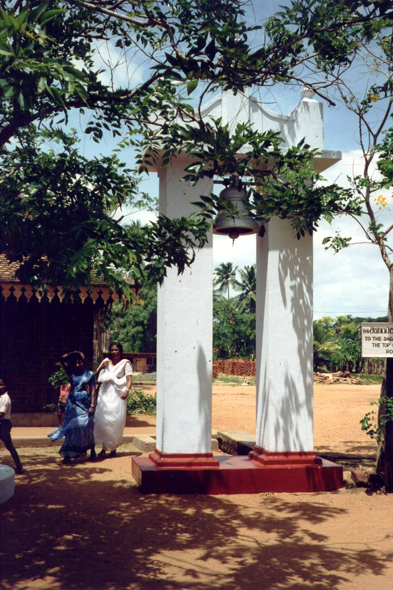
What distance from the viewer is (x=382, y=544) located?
5566mm

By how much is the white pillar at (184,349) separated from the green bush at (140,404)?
913 centimetres

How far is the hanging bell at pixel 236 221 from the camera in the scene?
263 inches

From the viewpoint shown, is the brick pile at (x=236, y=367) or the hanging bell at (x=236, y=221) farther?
the brick pile at (x=236, y=367)

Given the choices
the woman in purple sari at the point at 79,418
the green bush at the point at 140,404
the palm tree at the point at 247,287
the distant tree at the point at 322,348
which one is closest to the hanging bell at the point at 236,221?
the woman in purple sari at the point at 79,418

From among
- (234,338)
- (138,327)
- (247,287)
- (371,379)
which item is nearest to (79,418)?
(371,379)

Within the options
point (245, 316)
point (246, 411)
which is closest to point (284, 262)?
point (246, 411)

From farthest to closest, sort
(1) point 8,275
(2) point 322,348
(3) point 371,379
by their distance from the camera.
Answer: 1. (2) point 322,348
2. (3) point 371,379
3. (1) point 8,275

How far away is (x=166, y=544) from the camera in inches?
211

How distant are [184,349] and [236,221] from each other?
64.3 inches

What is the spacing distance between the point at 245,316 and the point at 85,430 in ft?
118

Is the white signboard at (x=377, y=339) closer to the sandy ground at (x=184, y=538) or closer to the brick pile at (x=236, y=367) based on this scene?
the sandy ground at (x=184, y=538)

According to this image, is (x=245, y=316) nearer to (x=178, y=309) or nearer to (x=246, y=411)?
(x=246, y=411)

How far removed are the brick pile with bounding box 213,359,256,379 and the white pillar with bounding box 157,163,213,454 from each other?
3144 centimetres

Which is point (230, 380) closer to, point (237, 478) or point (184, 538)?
point (237, 478)
